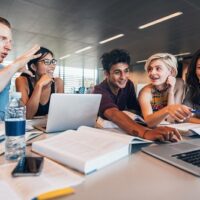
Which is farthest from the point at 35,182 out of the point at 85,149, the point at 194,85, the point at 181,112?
the point at 194,85

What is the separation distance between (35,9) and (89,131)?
3653 millimetres

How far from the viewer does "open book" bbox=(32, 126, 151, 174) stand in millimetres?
550

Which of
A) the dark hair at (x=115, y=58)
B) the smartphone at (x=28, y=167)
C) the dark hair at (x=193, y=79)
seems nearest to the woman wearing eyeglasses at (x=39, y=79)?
the dark hair at (x=115, y=58)

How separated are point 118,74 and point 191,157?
913 millimetres

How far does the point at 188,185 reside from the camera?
473 mm

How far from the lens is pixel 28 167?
529 millimetres

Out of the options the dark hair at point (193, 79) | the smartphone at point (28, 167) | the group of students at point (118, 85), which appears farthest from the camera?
the dark hair at point (193, 79)

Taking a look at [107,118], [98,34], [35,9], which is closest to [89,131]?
[107,118]

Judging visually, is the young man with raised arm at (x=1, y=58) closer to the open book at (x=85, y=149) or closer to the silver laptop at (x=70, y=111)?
the silver laptop at (x=70, y=111)

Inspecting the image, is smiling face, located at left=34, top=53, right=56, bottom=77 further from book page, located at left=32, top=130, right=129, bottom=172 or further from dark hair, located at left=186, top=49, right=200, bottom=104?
dark hair, located at left=186, top=49, right=200, bottom=104

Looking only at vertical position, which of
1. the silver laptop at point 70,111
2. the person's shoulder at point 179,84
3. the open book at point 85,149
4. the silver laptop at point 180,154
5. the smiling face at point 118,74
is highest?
the smiling face at point 118,74

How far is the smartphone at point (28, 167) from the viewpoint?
0.49 meters

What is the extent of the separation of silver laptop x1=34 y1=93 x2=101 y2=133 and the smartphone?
1.14ft

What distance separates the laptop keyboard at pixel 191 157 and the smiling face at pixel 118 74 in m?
0.86
